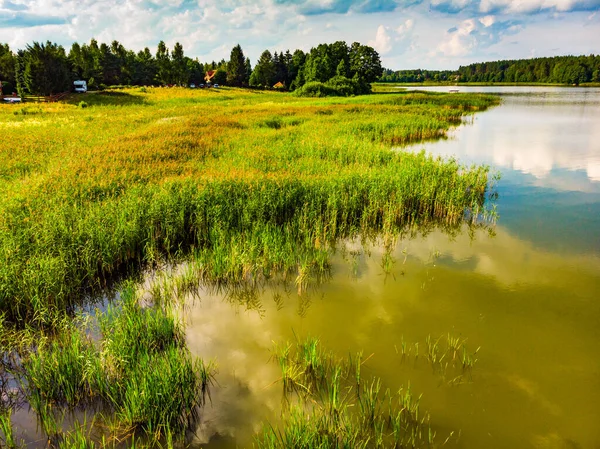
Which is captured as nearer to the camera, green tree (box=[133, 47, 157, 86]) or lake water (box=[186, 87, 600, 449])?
lake water (box=[186, 87, 600, 449])

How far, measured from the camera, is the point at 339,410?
14.7 ft

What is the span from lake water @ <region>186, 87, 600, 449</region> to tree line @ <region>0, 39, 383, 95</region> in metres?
63.0

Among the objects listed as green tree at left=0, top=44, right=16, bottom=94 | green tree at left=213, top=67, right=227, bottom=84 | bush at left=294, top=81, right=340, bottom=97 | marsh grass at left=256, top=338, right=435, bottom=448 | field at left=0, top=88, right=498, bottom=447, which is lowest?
marsh grass at left=256, top=338, right=435, bottom=448

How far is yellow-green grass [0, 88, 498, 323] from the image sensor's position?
7676 millimetres

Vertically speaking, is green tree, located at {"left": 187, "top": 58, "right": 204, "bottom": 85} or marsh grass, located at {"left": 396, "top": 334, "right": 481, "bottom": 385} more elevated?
green tree, located at {"left": 187, "top": 58, "right": 204, "bottom": 85}

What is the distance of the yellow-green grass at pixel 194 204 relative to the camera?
25.2 feet

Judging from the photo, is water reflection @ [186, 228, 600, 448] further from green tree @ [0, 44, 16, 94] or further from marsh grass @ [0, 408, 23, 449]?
green tree @ [0, 44, 16, 94]

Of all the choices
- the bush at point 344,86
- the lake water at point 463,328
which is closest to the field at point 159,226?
the lake water at point 463,328

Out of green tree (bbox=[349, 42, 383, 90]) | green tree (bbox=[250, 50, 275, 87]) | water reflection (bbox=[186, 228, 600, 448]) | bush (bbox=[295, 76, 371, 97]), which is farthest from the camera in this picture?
green tree (bbox=[250, 50, 275, 87])

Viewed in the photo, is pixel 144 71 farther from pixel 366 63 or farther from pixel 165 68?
pixel 366 63

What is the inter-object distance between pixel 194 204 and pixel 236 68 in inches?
4069

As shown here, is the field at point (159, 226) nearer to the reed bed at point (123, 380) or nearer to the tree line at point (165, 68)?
the reed bed at point (123, 380)

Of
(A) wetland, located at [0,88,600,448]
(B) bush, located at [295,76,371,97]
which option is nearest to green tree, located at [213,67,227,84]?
(B) bush, located at [295,76,371,97]

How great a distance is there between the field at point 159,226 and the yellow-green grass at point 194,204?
5 centimetres
